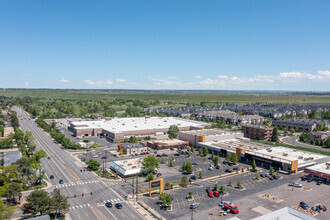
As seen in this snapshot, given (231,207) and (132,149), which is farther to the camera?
(132,149)

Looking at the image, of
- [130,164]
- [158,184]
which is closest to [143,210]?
[158,184]

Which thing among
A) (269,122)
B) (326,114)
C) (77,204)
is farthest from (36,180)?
(326,114)

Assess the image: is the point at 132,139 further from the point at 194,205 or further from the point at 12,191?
the point at 194,205

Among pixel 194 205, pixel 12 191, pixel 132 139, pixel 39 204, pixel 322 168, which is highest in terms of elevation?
pixel 12 191

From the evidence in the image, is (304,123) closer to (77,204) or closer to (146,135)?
(146,135)

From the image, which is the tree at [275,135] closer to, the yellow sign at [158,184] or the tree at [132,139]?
the tree at [132,139]

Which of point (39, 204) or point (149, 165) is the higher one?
point (39, 204)

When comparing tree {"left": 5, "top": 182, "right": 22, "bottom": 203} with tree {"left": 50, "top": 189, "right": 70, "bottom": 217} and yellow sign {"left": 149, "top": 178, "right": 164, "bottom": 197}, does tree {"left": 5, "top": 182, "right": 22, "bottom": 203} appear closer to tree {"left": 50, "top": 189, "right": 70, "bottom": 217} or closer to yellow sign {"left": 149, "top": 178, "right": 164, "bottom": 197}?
tree {"left": 50, "top": 189, "right": 70, "bottom": 217}

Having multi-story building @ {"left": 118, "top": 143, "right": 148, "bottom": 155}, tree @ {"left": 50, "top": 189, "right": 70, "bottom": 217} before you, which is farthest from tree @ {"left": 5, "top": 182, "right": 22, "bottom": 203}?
multi-story building @ {"left": 118, "top": 143, "right": 148, "bottom": 155}

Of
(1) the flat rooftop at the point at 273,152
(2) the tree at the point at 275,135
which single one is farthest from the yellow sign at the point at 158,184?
(2) the tree at the point at 275,135
